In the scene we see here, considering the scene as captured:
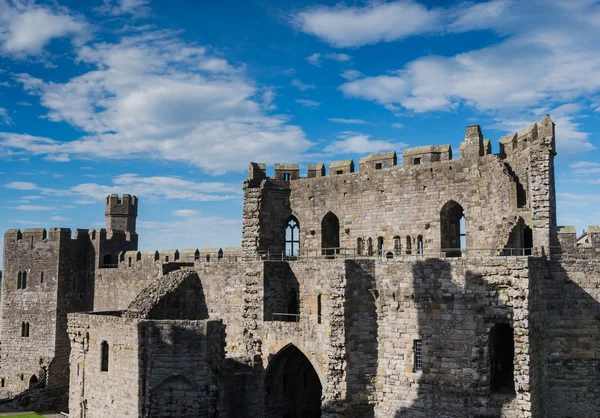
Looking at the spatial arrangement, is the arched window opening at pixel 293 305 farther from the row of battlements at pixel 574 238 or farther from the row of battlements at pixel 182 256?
the row of battlements at pixel 574 238

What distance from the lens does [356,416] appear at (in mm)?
23766

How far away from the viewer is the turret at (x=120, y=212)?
4853 cm

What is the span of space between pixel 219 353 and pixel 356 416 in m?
5.71

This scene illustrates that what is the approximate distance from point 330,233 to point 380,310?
30.4ft

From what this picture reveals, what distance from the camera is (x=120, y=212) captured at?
4856 centimetres

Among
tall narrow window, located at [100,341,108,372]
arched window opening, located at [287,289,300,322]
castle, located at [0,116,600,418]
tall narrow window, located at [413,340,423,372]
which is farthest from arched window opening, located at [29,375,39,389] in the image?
tall narrow window, located at [413,340,423,372]

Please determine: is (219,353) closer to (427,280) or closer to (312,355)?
(312,355)

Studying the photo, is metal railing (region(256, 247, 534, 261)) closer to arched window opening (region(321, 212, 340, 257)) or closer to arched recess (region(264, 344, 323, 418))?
arched window opening (region(321, 212, 340, 257))

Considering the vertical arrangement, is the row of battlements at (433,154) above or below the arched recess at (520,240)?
above

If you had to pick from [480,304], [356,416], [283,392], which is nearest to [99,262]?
[283,392]

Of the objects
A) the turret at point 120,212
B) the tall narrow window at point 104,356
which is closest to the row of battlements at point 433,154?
the tall narrow window at point 104,356

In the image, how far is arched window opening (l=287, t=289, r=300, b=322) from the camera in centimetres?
2839

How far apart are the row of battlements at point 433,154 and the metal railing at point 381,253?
4.00 m

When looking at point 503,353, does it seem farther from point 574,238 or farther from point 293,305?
point 293,305
